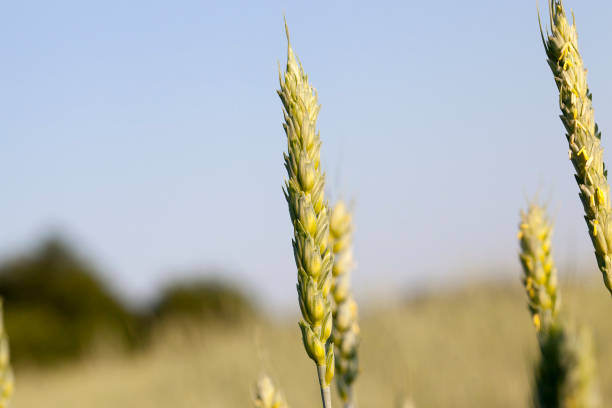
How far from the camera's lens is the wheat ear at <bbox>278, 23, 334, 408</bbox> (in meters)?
1.31

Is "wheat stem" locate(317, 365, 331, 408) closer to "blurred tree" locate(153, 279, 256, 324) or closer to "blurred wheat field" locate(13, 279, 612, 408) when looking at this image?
"blurred wheat field" locate(13, 279, 612, 408)

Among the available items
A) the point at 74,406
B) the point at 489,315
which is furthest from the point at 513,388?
the point at 74,406

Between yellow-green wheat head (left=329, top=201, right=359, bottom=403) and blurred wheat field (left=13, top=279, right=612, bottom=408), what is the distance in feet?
7.15

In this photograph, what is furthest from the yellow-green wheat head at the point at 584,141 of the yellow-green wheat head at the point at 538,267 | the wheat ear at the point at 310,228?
the wheat ear at the point at 310,228

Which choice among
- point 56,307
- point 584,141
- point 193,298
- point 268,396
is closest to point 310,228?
point 268,396

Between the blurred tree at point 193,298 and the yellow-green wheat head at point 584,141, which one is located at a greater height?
the yellow-green wheat head at point 584,141

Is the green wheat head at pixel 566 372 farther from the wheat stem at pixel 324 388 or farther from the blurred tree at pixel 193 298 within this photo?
the blurred tree at pixel 193 298

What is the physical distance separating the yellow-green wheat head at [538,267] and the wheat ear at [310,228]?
59cm

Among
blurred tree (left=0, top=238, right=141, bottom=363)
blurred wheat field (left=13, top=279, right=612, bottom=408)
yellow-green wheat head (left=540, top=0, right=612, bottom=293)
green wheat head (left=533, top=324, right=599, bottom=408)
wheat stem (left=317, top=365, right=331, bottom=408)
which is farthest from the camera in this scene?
blurred tree (left=0, top=238, right=141, bottom=363)

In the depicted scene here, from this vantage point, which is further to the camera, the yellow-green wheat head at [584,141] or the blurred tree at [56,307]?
the blurred tree at [56,307]

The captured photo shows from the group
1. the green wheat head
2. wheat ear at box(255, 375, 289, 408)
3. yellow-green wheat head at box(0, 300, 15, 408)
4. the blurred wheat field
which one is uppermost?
the green wheat head

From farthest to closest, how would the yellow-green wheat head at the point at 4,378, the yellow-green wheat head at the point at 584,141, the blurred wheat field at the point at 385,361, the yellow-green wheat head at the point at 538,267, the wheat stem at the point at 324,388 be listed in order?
the blurred wheat field at the point at 385,361 → the yellow-green wheat head at the point at 4,378 → the yellow-green wheat head at the point at 538,267 → the yellow-green wheat head at the point at 584,141 → the wheat stem at the point at 324,388

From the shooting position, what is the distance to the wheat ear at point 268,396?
1572 mm

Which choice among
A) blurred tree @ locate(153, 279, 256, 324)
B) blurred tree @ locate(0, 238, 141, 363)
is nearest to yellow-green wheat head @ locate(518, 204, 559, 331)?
blurred tree @ locate(153, 279, 256, 324)
